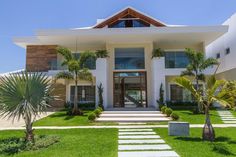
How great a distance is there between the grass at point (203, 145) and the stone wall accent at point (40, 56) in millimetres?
18979

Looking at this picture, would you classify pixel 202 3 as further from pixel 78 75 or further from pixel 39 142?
pixel 39 142

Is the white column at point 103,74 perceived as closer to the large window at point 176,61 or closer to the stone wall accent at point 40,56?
the large window at point 176,61

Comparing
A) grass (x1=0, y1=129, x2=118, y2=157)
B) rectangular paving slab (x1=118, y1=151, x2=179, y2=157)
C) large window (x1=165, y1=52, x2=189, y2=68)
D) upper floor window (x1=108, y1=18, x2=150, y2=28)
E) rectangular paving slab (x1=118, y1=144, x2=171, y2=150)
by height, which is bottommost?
rectangular paving slab (x1=118, y1=151, x2=179, y2=157)

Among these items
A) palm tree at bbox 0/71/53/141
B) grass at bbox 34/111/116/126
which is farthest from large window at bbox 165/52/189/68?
palm tree at bbox 0/71/53/141

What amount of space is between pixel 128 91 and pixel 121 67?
2.59m

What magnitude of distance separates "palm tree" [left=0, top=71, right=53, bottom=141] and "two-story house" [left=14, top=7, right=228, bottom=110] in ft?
46.7

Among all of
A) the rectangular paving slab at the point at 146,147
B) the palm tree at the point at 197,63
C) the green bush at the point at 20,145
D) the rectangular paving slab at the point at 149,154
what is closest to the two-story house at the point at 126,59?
the palm tree at the point at 197,63

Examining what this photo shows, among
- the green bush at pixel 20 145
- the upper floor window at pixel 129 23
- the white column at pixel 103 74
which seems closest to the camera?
the green bush at pixel 20 145

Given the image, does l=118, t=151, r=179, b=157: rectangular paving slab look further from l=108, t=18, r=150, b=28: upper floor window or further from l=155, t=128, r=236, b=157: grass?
l=108, t=18, r=150, b=28: upper floor window

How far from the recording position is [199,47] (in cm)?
2872

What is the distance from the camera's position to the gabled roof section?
26938mm

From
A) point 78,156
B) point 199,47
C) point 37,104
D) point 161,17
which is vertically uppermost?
point 161,17

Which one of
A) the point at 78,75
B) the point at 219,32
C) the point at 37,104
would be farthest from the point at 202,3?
the point at 37,104

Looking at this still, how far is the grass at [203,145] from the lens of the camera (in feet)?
29.0
